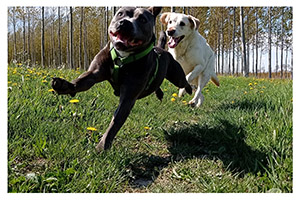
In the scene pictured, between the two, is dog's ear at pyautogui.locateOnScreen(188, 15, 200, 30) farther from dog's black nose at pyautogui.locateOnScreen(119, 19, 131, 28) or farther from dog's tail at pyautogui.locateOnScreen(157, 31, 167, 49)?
dog's black nose at pyautogui.locateOnScreen(119, 19, 131, 28)

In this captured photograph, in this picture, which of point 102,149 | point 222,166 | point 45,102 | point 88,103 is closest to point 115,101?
point 88,103

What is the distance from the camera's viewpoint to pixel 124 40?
78.7 inches

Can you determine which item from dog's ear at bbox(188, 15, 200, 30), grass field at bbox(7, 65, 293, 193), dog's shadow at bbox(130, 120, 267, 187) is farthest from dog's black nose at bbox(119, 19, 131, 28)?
dog's ear at bbox(188, 15, 200, 30)

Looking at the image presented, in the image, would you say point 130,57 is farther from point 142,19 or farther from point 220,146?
point 220,146

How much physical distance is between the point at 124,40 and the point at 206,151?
57.2 inches

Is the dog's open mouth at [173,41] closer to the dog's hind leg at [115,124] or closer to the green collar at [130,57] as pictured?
the green collar at [130,57]

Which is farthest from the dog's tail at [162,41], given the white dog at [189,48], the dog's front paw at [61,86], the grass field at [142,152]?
the dog's front paw at [61,86]

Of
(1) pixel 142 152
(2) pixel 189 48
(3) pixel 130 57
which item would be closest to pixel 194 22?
(2) pixel 189 48

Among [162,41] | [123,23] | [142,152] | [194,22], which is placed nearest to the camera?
[123,23]

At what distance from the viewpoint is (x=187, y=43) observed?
464cm

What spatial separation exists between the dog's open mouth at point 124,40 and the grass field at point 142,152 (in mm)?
924

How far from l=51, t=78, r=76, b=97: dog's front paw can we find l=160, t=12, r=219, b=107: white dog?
7.52 feet

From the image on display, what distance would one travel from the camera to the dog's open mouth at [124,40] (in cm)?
198

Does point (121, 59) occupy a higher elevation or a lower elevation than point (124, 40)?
lower
